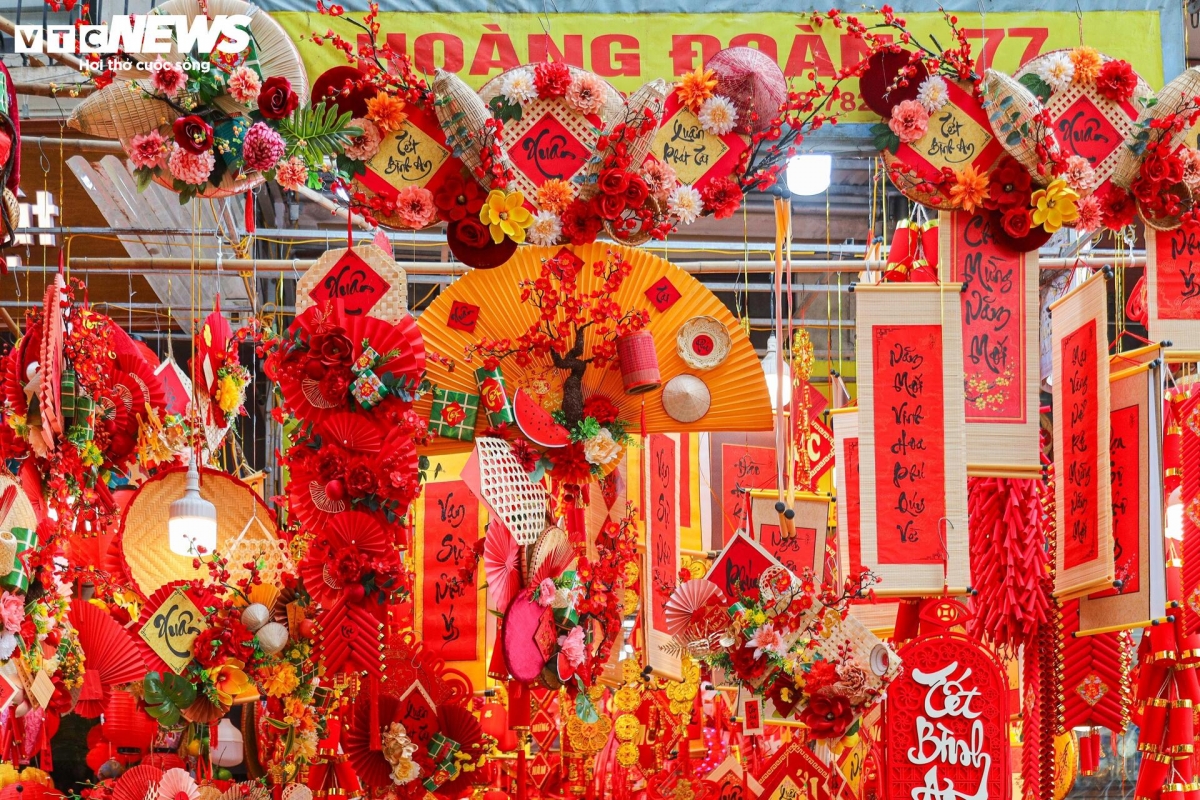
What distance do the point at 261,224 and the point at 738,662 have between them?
5.79m

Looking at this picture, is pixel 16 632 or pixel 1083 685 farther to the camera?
pixel 1083 685

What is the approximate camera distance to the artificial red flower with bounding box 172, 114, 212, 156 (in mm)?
4410

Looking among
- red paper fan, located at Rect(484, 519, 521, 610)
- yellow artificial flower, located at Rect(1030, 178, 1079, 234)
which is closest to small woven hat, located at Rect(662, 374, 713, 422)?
red paper fan, located at Rect(484, 519, 521, 610)

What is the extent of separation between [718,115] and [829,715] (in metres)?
2.21

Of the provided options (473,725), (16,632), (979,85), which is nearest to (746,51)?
(979,85)

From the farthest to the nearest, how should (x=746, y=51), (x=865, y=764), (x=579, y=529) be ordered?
(x=865, y=764) < (x=579, y=529) < (x=746, y=51)

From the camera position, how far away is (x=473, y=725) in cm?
501

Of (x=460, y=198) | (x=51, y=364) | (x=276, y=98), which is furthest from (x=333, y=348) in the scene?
(x=51, y=364)

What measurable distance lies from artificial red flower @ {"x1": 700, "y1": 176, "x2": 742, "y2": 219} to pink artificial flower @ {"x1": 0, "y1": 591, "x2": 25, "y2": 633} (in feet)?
8.74

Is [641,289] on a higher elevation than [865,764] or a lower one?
higher

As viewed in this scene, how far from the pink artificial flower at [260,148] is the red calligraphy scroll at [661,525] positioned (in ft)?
8.15

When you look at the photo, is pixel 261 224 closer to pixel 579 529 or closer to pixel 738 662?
pixel 579 529

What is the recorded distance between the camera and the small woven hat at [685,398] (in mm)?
5238

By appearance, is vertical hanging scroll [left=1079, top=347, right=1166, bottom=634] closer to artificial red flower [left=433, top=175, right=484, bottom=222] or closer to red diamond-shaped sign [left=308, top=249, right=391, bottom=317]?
artificial red flower [left=433, top=175, right=484, bottom=222]
